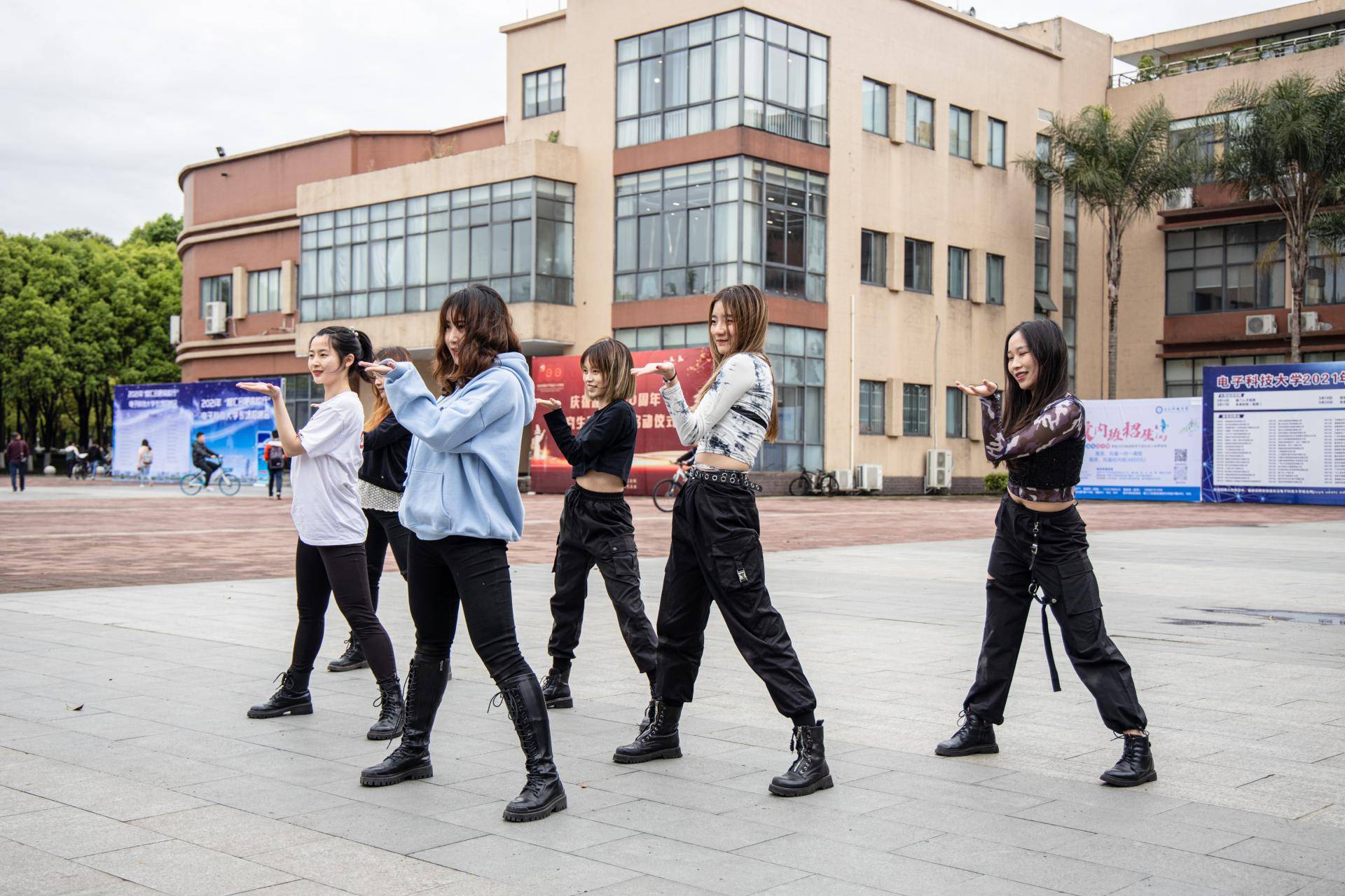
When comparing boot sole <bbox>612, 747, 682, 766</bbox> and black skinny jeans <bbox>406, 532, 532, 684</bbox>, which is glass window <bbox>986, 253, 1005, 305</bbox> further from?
black skinny jeans <bbox>406, 532, 532, 684</bbox>

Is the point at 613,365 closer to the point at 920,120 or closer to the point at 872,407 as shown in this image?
the point at 872,407

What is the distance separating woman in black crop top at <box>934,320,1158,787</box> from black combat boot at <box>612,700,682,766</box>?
1.07 metres

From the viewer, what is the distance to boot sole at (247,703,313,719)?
5867 millimetres

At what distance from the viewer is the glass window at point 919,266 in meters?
39.1

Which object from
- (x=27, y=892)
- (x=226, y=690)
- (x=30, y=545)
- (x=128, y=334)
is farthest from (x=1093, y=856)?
(x=128, y=334)

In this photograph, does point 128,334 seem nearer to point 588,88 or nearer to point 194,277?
point 194,277

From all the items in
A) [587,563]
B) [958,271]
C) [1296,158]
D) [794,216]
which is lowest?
[587,563]

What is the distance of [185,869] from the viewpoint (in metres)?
3.77

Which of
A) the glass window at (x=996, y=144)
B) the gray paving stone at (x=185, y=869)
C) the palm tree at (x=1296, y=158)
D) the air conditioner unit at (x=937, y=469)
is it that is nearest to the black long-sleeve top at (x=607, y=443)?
the gray paving stone at (x=185, y=869)

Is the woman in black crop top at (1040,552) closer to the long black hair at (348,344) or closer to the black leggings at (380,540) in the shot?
the long black hair at (348,344)

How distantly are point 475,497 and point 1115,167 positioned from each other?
3896 cm

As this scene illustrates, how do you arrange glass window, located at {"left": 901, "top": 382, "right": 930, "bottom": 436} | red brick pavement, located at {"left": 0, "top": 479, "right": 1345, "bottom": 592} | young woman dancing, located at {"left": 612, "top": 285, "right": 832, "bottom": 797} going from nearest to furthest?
young woman dancing, located at {"left": 612, "top": 285, "right": 832, "bottom": 797} → red brick pavement, located at {"left": 0, "top": 479, "right": 1345, "bottom": 592} → glass window, located at {"left": 901, "top": 382, "right": 930, "bottom": 436}

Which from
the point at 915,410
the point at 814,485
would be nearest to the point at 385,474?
the point at 814,485

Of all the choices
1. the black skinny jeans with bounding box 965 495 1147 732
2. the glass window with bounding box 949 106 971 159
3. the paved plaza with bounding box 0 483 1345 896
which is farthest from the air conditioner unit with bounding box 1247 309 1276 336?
the black skinny jeans with bounding box 965 495 1147 732
